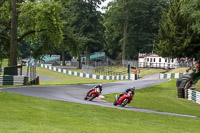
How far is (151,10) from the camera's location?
8419 cm

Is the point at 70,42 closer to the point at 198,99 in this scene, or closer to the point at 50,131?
the point at 198,99

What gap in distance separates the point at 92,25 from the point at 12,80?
150 ft

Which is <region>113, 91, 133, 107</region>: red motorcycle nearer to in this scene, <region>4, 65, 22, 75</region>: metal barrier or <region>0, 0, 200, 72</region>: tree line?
<region>0, 0, 200, 72</region>: tree line

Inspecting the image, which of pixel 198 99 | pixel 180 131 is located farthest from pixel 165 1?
pixel 180 131

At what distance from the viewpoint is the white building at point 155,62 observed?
6581 centimetres

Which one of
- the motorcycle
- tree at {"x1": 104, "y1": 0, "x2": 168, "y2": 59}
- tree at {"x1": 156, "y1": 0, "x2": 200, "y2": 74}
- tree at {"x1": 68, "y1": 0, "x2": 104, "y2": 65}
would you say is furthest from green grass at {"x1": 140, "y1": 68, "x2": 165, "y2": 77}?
the motorcycle

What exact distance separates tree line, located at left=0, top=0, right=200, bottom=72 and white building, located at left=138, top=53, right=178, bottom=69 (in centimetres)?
956

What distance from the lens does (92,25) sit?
70.6m

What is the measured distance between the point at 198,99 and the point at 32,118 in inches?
687

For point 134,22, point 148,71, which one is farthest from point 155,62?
point 134,22

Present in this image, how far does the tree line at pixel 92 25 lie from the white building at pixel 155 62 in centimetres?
956

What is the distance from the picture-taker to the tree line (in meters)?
26.7

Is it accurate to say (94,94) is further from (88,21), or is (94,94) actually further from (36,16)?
(88,21)

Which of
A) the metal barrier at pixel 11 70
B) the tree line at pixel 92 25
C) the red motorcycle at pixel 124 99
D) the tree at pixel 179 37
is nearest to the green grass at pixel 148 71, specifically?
the tree line at pixel 92 25
